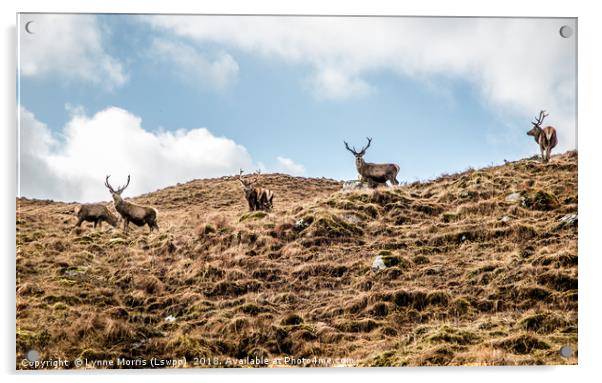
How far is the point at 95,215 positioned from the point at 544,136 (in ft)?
19.5

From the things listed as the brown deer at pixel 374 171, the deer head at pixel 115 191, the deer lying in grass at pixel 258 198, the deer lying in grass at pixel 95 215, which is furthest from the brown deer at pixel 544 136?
the deer lying in grass at pixel 95 215

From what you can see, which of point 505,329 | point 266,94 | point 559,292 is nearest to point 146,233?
point 266,94

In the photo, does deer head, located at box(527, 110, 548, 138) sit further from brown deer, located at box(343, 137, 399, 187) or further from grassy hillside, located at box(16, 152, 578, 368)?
brown deer, located at box(343, 137, 399, 187)

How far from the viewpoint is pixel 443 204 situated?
316 inches

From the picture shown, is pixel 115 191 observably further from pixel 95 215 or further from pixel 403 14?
pixel 403 14

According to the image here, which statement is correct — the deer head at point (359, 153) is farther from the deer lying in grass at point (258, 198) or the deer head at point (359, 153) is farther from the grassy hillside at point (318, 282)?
the deer lying in grass at point (258, 198)

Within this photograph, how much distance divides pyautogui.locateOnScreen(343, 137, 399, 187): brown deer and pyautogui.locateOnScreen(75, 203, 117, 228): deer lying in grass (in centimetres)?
323

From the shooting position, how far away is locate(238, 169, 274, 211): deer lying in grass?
26.8ft

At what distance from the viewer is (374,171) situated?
8.33 m

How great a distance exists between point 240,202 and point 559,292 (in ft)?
14.8

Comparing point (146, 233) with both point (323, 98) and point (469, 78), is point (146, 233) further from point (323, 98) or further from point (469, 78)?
point (469, 78)

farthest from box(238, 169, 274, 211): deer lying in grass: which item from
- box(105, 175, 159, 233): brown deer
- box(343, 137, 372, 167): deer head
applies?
box(343, 137, 372, 167): deer head

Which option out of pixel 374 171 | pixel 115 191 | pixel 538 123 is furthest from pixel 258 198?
pixel 538 123

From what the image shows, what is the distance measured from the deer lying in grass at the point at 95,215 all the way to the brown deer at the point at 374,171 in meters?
3.23
